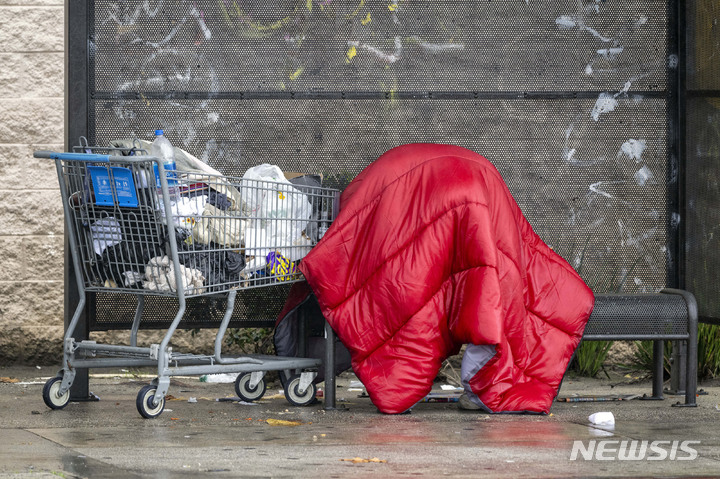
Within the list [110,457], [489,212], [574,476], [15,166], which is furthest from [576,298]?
[15,166]

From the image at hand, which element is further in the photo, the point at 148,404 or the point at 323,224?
the point at 323,224

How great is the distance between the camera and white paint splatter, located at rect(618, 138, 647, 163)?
18.9ft

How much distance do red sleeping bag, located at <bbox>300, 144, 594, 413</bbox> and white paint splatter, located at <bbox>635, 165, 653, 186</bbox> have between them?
1069mm

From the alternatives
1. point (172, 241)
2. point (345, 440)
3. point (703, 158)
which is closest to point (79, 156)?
point (172, 241)

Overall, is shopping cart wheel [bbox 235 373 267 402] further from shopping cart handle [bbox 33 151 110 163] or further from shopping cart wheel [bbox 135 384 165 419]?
shopping cart handle [bbox 33 151 110 163]

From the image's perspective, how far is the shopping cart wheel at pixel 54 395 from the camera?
16.5 ft

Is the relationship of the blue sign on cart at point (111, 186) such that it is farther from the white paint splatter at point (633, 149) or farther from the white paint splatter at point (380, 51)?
the white paint splatter at point (633, 149)

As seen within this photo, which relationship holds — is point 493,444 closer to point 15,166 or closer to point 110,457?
point 110,457

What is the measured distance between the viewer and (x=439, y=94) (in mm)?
5648

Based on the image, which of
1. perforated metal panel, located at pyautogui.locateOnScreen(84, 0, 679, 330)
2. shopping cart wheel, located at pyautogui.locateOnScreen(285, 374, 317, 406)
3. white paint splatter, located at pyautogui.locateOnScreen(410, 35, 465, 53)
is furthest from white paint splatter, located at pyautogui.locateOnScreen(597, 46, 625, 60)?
shopping cart wheel, located at pyautogui.locateOnScreen(285, 374, 317, 406)

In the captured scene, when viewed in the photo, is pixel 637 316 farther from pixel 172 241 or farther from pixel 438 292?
pixel 172 241

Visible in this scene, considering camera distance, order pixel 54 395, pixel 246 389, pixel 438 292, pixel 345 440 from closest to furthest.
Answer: pixel 345 440
pixel 438 292
pixel 54 395
pixel 246 389

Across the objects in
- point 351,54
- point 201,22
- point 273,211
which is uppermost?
point 201,22

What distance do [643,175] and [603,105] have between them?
446 mm
